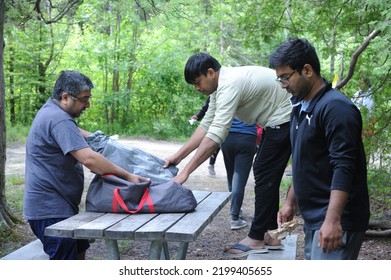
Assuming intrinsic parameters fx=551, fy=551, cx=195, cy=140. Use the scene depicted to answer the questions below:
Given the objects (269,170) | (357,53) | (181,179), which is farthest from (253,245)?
(357,53)

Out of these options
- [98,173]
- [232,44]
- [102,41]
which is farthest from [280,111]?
[232,44]

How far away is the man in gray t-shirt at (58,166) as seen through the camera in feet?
11.7

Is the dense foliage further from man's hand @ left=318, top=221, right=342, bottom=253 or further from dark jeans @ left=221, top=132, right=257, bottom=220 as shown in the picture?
man's hand @ left=318, top=221, right=342, bottom=253

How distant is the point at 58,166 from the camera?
144 inches

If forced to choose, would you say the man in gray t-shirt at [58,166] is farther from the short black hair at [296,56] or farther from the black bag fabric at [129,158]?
the short black hair at [296,56]

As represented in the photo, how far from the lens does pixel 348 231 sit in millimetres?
2609

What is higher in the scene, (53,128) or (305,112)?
(305,112)

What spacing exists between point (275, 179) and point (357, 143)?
188cm

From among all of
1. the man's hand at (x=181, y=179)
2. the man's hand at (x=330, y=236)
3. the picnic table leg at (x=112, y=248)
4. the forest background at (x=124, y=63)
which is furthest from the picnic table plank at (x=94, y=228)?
the forest background at (x=124, y=63)

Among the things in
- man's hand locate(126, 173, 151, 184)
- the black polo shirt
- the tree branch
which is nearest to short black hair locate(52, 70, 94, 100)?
man's hand locate(126, 173, 151, 184)

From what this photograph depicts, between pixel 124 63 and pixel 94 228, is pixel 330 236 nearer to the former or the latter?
pixel 94 228

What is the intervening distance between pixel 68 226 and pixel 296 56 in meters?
1.58

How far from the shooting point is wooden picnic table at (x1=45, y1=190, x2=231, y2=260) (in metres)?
3.02
